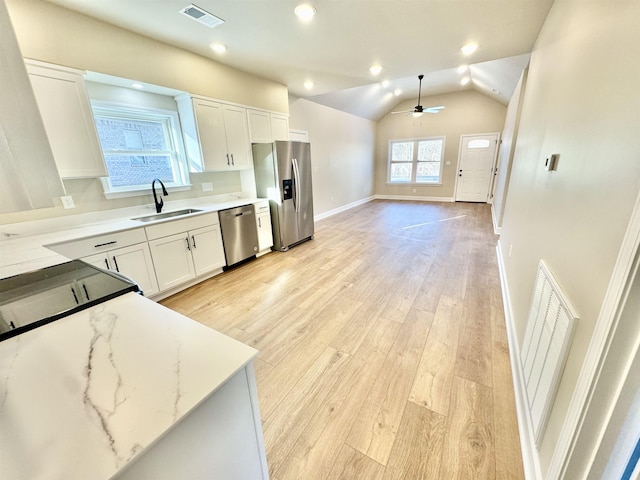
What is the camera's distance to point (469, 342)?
79.3 inches

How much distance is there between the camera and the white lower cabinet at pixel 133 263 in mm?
2258

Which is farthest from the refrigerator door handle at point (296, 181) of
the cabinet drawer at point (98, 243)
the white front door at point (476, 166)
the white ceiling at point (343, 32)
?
the white front door at point (476, 166)

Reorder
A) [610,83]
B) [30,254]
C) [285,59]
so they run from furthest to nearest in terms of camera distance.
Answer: [285,59] → [30,254] → [610,83]

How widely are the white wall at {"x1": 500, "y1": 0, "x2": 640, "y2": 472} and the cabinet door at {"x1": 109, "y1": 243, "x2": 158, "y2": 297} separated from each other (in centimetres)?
299

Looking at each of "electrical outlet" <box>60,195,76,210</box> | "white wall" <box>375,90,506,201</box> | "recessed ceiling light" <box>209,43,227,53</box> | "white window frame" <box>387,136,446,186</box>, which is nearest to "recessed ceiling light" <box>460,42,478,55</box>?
"recessed ceiling light" <box>209,43,227,53</box>

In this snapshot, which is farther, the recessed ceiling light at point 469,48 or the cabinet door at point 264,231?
the cabinet door at point 264,231

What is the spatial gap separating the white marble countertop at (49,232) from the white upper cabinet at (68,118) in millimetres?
471

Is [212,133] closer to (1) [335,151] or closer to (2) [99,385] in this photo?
(2) [99,385]

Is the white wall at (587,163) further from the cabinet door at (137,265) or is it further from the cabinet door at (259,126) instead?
the cabinet door at (259,126)

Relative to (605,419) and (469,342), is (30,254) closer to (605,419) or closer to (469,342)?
(605,419)

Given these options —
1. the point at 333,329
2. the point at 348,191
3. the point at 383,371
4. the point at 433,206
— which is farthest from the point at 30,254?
the point at 433,206

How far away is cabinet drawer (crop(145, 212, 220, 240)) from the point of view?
257 centimetres

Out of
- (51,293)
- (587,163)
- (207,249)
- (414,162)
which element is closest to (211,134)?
(207,249)

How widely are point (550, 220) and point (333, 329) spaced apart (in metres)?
1.65
